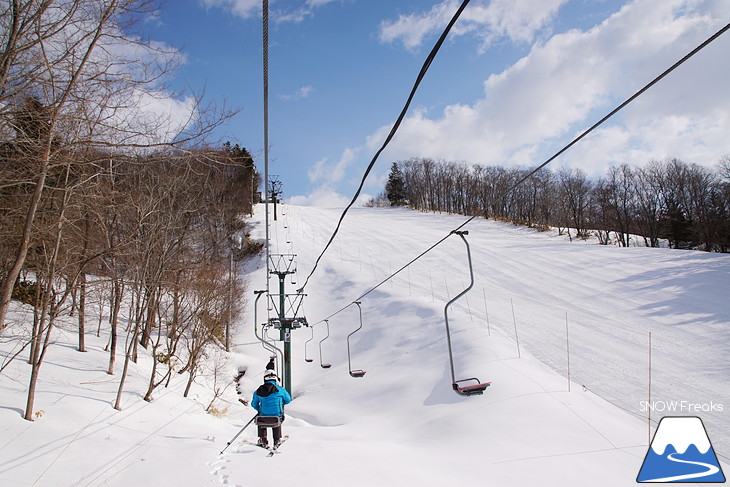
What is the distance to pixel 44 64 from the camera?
12.7ft

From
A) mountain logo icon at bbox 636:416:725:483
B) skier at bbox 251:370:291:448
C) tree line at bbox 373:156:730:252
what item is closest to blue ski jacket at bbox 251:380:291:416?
skier at bbox 251:370:291:448

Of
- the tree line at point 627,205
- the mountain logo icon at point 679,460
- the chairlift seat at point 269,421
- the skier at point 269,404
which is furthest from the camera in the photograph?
the tree line at point 627,205

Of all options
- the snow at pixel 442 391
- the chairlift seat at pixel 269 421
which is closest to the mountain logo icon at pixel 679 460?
the snow at pixel 442 391

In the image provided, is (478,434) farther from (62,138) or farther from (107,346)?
(107,346)

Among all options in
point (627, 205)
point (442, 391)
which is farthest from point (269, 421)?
point (627, 205)

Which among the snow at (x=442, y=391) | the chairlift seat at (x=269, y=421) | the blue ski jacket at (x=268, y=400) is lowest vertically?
the snow at (x=442, y=391)

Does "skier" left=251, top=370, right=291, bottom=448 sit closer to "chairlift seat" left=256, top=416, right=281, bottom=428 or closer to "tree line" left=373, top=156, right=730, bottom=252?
"chairlift seat" left=256, top=416, right=281, bottom=428

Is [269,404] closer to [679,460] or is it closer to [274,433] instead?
[274,433]

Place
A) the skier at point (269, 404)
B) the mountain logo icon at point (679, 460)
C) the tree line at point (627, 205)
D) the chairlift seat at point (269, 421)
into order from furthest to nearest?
the tree line at point (627, 205) → the skier at point (269, 404) → the chairlift seat at point (269, 421) → the mountain logo icon at point (679, 460)

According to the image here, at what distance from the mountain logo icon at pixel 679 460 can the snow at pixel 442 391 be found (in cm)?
38

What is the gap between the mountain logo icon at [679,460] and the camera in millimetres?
6227

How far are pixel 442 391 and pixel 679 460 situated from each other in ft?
23.6

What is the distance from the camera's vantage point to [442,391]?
12.9 m

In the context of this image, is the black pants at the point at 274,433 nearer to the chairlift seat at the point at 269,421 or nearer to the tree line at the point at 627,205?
the chairlift seat at the point at 269,421
